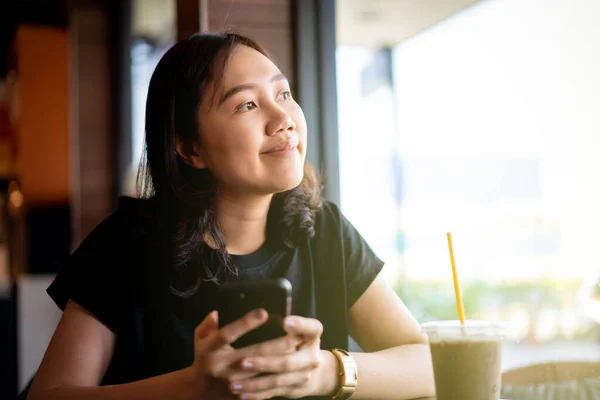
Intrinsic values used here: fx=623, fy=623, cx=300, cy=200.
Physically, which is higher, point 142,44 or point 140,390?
point 142,44

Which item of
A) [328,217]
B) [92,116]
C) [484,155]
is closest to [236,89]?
[328,217]

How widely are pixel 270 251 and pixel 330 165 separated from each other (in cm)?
60

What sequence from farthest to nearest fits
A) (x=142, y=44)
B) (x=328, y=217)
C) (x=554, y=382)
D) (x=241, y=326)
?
(x=142, y=44) < (x=328, y=217) < (x=554, y=382) < (x=241, y=326)

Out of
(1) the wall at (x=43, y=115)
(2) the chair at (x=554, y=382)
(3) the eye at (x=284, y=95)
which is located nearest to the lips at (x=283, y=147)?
(3) the eye at (x=284, y=95)

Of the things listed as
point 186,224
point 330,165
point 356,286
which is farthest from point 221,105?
point 330,165

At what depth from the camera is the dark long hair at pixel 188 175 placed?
1.28 meters

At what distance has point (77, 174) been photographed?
4410 mm

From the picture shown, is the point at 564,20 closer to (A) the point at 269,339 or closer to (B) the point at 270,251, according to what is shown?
(B) the point at 270,251

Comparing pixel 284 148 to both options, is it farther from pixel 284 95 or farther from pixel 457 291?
pixel 457 291

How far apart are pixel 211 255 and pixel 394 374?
1.43 feet

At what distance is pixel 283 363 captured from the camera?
95 cm

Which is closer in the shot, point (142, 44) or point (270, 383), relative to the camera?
point (270, 383)

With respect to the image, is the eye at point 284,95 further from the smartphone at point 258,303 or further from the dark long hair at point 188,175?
the smartphone at point 258,303

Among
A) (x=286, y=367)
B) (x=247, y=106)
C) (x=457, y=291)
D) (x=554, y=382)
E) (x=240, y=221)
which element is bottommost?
(x=554, y=382)
